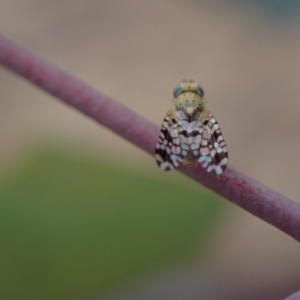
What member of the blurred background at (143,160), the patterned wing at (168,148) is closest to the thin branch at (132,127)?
the patterned wing at (168,148)

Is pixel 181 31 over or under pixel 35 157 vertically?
over

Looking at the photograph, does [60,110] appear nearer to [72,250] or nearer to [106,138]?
[106,138]

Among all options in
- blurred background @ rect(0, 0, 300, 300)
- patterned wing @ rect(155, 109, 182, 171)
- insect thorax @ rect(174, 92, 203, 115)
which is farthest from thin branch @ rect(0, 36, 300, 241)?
blurred background @ rect(0, 0, 300, 300)

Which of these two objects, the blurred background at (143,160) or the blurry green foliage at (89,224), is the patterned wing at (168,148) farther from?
the blurry green foliage at (89,224)

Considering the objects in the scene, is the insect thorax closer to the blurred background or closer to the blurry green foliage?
the blurred background

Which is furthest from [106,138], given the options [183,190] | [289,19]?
[289,19]

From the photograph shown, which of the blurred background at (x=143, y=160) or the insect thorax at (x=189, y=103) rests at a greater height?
the blurred background at (x=143, y=160)
